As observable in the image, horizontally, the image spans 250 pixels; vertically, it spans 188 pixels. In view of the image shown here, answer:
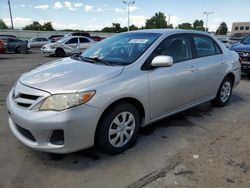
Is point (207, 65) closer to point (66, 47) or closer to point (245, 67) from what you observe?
point (245, 67)

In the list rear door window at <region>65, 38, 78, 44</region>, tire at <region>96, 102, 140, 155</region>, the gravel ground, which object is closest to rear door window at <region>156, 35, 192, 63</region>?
tire at <region>96, 102, 140, 155</region>

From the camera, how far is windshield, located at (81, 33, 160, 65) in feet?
12.4

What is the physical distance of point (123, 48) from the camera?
13.4 feet

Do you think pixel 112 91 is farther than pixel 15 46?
No

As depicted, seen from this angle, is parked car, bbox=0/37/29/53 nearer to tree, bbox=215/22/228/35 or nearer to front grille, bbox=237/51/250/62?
front grille, bbox=237/51/250/62

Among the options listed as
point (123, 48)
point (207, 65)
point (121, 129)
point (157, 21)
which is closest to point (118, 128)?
point (121, 129)

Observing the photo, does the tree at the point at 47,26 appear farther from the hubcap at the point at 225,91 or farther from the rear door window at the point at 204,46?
the rear door window at the point at 204,46

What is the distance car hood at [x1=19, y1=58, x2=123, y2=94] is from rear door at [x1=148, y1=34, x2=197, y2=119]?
62cm

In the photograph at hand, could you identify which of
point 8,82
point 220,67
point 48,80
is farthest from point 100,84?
point 8,82

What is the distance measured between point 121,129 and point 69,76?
942 mm

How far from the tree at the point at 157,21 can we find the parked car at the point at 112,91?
293 ft

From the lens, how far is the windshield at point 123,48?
3.77 m

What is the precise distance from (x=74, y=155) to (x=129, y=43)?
1900 mm

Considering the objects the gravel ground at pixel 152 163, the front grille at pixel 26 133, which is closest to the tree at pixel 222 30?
the gravel ground at pixel 152 163
